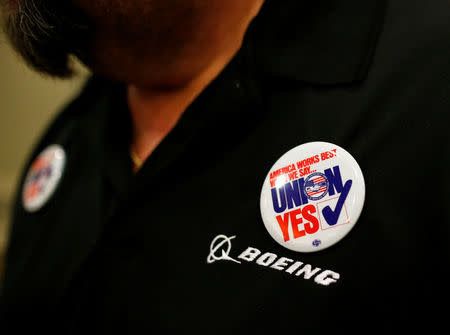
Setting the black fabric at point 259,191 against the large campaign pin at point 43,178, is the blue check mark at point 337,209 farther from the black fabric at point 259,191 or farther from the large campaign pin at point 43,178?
the large campaign pin at point 43,178

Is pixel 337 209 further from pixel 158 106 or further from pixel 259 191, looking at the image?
pixel 158 106

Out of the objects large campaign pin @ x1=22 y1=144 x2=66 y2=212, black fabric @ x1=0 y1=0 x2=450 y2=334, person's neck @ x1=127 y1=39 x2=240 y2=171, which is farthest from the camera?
large campaign pin @ x1=22 y1=144 x2=66 y2=212

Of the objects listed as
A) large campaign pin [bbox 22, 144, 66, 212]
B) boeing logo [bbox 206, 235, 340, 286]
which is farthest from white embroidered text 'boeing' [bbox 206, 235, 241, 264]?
large campaign pin [bbox 22, 144, 66, 212]

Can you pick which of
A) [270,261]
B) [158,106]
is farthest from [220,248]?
[158,106]

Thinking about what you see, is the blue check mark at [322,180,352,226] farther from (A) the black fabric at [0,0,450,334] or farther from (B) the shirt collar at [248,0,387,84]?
(B) the shirt collar at [248,0,387,84]

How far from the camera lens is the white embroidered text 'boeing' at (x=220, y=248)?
52cm

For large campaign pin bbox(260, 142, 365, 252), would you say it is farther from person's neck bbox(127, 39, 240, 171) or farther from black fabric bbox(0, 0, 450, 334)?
person's neck bbox(127, 39, 240, 171)

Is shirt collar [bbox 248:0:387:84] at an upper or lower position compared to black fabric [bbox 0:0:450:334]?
upper

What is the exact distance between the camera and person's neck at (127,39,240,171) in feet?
2.08

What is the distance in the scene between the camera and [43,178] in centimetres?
87

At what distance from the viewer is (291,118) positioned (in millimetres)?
551

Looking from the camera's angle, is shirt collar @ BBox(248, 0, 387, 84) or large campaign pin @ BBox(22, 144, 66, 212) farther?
large campaign pin @ BBox(22, 144, 66, 212)

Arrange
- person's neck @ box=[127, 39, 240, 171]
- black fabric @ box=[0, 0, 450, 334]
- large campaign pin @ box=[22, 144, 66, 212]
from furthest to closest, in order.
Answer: large campaign pin @ box=[22, 144, 66, 212]
person's neck @ box=[127, 39, 240, 171]
black fabric @ box=[0, 0, 450, 334]

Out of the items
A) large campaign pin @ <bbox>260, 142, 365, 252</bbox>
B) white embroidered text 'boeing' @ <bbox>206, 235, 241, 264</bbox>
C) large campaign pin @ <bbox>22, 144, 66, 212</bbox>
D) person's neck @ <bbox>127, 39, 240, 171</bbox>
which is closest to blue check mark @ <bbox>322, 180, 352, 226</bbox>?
large campaign pin @ <bbox>260, 142, 365, 252</bbox>
